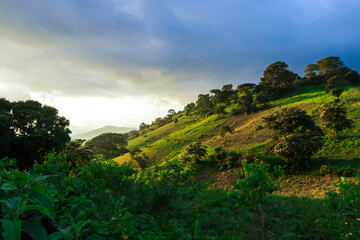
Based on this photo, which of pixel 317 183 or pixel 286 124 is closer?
pixel 317 183

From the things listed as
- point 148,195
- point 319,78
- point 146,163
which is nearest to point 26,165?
point 146,163

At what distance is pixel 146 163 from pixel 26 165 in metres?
19.0

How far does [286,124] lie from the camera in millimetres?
18375

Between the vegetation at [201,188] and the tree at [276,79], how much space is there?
16.1m

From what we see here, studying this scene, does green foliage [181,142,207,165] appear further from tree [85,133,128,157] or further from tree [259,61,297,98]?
tree [259,61,297,98]

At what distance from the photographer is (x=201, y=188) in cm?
626

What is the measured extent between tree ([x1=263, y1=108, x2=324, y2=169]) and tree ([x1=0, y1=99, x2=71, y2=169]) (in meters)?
22.5

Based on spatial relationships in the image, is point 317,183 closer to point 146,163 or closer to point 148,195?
point 148,195

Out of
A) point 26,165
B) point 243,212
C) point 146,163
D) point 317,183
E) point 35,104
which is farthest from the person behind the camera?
point 146,163

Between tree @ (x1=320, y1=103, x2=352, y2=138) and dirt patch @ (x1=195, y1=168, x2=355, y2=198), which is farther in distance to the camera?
tree @ (x1=320, y1=103, x2=352, y2=138)

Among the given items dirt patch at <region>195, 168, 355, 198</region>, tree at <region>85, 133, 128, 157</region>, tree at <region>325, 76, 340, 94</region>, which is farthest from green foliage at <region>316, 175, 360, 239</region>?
tree at <region>325, 76, 340, 94</region>

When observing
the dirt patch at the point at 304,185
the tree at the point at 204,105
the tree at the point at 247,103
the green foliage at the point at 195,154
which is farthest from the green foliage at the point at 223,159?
the tree at the point at 204,105

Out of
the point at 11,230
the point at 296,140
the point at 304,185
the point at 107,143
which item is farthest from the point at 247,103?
the point at 11,230

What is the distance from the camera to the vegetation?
1688 mm
